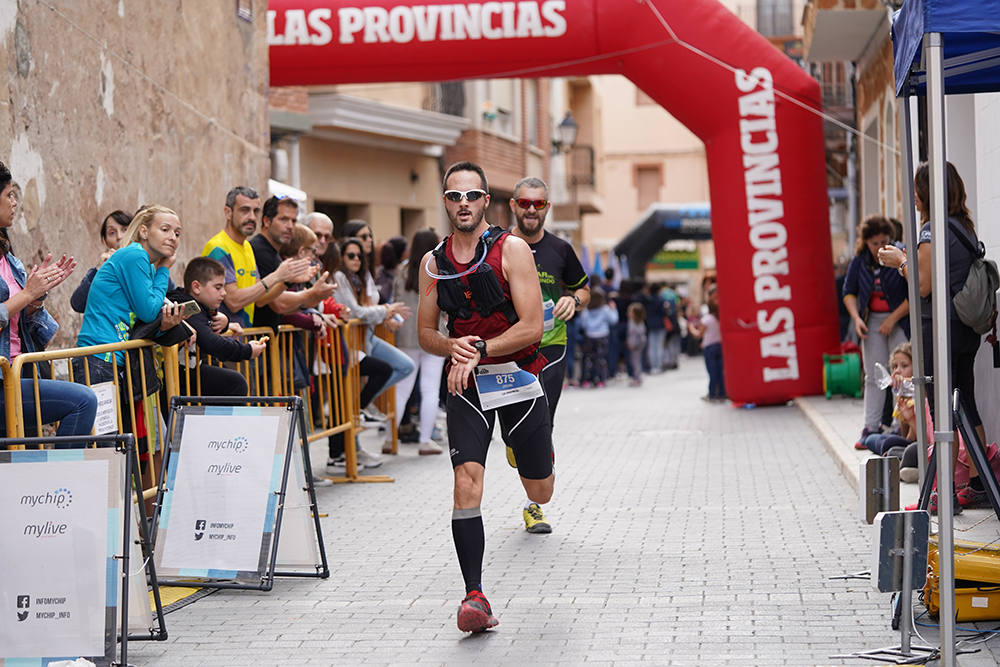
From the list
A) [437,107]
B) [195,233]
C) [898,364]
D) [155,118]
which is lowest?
[898,364]

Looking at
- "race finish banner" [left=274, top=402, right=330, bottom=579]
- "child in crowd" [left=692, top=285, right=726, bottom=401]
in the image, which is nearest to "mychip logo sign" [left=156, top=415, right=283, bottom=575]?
"race finish banner" [left=274, top=402, right=330, bottom=579]

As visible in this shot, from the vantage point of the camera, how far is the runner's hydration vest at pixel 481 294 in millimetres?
5836

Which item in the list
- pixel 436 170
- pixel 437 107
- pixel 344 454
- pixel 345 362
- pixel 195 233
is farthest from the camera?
pixel 436 170

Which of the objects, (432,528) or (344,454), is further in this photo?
(344,454)

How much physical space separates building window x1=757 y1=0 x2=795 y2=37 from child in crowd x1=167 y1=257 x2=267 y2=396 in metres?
43.3

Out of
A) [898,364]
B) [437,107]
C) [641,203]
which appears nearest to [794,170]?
[898,364]

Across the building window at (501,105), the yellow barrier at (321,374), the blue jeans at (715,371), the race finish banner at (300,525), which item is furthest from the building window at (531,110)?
the race finish banner at (300,525)

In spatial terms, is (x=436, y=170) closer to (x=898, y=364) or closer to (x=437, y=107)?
(x=437, y=107)

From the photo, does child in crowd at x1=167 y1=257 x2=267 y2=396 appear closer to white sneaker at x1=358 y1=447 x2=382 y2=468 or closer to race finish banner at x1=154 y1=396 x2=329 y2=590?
race finish banner at x1=154 y1=396 x2=329 y2=590

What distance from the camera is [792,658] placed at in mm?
5102

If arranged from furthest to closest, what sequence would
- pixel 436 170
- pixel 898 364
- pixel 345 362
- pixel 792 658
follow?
1. pixel 436 170
2. pixel 345 362
3. pixel 898 364
4. pixel 792 658

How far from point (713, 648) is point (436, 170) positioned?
24.5 m

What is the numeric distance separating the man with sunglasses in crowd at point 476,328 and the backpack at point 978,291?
86.9 inches

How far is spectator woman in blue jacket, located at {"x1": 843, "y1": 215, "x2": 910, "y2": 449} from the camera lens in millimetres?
10602
